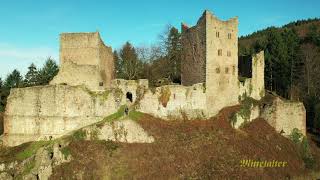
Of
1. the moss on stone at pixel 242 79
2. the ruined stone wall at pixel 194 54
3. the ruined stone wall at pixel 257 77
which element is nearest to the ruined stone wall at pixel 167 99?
the ruined stone wall at pixel 194 54

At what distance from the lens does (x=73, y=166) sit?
27391 mm

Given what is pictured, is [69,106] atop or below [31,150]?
atop

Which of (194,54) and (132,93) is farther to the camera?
(194,54)

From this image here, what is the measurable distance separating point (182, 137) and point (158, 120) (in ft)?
7.35

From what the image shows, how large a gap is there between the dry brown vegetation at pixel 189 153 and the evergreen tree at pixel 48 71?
2369 cm

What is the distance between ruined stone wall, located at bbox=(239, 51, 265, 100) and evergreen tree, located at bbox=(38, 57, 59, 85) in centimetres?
2465

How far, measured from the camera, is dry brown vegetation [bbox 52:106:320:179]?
90.4ft

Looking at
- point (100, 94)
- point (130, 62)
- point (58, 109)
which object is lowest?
point (58, 109)

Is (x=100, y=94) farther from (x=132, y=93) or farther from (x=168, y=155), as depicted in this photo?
(x=168, y=155)

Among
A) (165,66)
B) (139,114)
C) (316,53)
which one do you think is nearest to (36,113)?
(139,114)

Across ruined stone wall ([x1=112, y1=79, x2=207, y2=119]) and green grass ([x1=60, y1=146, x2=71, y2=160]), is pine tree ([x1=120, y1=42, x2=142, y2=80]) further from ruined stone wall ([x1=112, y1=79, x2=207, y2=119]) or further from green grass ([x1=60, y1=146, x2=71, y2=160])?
green grass ([x1=60, y1=146, x2=71, y2=160])

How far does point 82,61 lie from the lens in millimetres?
33656

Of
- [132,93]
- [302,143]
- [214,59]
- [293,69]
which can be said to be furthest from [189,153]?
[293,69]

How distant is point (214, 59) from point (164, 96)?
17.5 feet
